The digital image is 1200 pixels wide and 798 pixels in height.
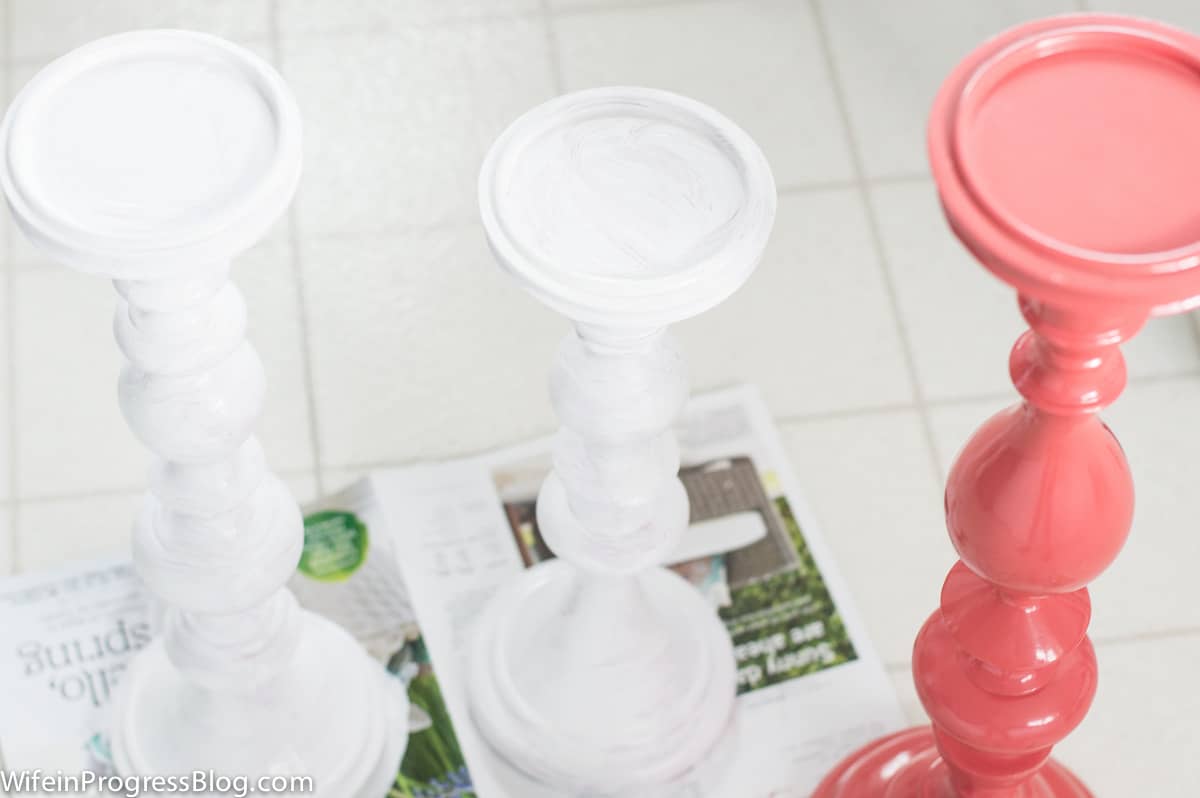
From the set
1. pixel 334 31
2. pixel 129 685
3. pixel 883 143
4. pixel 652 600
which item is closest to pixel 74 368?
pixel 129 685

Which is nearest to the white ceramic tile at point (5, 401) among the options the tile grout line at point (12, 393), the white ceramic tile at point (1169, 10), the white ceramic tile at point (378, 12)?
the tile grout line at point (12, 393)

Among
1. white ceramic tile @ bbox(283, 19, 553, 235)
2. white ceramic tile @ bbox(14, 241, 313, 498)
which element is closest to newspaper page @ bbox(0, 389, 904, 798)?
white ceramic tile @ bbox(14, 241, 313, 498)

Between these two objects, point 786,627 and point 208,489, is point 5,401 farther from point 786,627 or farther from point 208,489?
point 786,627

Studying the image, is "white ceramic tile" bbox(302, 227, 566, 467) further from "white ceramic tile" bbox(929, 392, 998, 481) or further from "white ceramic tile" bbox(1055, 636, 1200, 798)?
"white ceramic tile" bbox(1055, 636, 1200, 798)

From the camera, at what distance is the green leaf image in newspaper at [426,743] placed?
1206 millimetres

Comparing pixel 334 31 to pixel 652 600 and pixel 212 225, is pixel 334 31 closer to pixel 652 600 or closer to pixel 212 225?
pixel 652 600

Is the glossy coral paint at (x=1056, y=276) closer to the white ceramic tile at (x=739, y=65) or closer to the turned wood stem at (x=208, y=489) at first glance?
the turned wood stem at (x=208, y=489)

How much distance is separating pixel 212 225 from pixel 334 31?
93 cm

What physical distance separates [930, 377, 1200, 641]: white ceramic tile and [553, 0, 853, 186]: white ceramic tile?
0.33 metres

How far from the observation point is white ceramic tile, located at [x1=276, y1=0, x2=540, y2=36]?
5.62 feet

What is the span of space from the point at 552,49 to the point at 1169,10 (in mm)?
663

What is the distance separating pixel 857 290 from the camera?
4.99 feet

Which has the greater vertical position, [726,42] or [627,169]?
[627,169]

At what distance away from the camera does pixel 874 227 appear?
1.56 m
